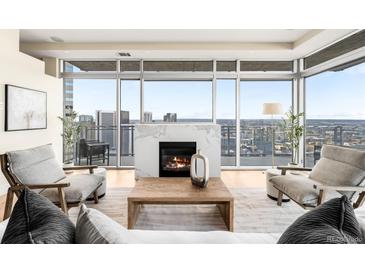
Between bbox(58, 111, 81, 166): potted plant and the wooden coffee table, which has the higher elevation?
bbox(58, 111, 81, 166): potted plant

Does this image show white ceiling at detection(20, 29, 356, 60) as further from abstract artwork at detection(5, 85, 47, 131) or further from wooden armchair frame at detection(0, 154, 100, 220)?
wooden armchair frame at detection(0, 154, 100, 220)

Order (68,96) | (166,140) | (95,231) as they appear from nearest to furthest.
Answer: (95,231) < (166,140) < (68,96)

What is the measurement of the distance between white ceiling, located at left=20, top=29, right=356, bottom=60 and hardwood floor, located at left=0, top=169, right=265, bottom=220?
244 centimetres


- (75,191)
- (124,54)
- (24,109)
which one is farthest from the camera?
(124,54)

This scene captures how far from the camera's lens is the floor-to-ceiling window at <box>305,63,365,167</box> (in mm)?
4500

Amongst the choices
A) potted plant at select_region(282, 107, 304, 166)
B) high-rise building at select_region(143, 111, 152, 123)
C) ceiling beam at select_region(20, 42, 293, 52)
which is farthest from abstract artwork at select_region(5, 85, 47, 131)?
potted plant at select_region(282, 107, 304, 166)

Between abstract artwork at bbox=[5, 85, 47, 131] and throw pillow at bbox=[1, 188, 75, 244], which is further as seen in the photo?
abstract artwork at bbox=[5, 85, 47, 131]

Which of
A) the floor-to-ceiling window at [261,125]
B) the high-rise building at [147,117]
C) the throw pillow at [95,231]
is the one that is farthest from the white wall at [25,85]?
the floor-to-ceiling window at [261,125]

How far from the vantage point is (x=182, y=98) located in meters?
6.36

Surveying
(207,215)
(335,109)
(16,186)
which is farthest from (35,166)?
(335,109)

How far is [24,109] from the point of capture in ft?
14.8

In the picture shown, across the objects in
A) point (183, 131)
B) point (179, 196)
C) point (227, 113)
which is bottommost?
point (179, 196)

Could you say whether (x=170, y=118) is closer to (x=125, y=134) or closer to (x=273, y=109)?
(x=125, y=134)

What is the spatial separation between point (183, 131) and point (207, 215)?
223cm
